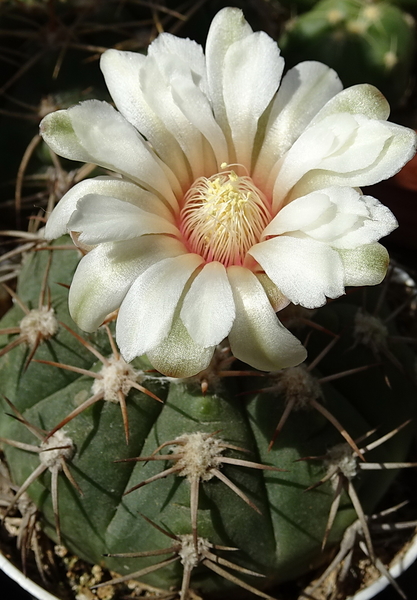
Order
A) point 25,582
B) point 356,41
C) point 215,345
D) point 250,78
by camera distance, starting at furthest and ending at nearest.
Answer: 1. point 356,41
2. point 25,582
3. point 250,78
4. point 215,345

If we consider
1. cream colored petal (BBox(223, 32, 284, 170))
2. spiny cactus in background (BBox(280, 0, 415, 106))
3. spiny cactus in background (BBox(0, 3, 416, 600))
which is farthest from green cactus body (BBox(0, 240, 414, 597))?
spiny cactus in background (BBox(280, 0, 415, 106))

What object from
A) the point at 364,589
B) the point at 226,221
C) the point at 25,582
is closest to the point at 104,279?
the point at 226,221

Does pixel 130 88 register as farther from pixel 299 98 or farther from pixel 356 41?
pixel 356 41

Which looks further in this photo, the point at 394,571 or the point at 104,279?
the point at 394,571

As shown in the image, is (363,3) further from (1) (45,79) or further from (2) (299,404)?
(2) (299,404)

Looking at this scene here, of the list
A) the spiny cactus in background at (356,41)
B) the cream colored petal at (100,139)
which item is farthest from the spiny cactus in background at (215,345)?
the spiny cactus in background at (356,41)

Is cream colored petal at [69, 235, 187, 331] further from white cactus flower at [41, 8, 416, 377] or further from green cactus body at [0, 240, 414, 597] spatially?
green cactus body at [0, 240, 414, 597]
